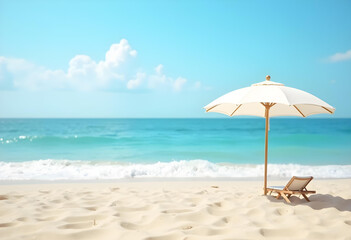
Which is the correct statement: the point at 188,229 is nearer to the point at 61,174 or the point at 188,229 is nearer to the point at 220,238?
the point at 220,238

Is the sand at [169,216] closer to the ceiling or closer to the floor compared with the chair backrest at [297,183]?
closer to the floor

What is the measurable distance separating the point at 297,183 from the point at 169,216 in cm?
241

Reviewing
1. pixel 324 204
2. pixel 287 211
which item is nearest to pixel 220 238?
pixel 287 211

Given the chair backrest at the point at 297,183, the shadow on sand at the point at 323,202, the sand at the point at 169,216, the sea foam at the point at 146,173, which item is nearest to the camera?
the sand at the point at 169,216

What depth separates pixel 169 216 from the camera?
4.31 meters

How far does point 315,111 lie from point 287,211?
2.29 meters

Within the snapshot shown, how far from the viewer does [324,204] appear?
16.8 feet

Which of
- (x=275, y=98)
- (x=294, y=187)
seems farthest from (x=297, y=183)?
(x=275, y=98)

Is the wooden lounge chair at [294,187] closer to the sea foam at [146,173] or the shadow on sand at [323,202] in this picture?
the shadow on sand at [323,202]

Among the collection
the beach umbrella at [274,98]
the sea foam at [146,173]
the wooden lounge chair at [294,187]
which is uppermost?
the beach umbrella at [274,98]

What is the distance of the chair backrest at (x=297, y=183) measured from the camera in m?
5.17

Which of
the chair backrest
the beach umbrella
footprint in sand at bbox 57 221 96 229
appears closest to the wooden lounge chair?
the chair backrest

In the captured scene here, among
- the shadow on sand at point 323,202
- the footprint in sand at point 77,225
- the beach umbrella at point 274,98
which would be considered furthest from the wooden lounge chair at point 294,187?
the footprint in sand at point 77,225

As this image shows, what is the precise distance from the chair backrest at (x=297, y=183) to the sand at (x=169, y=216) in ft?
0.85
